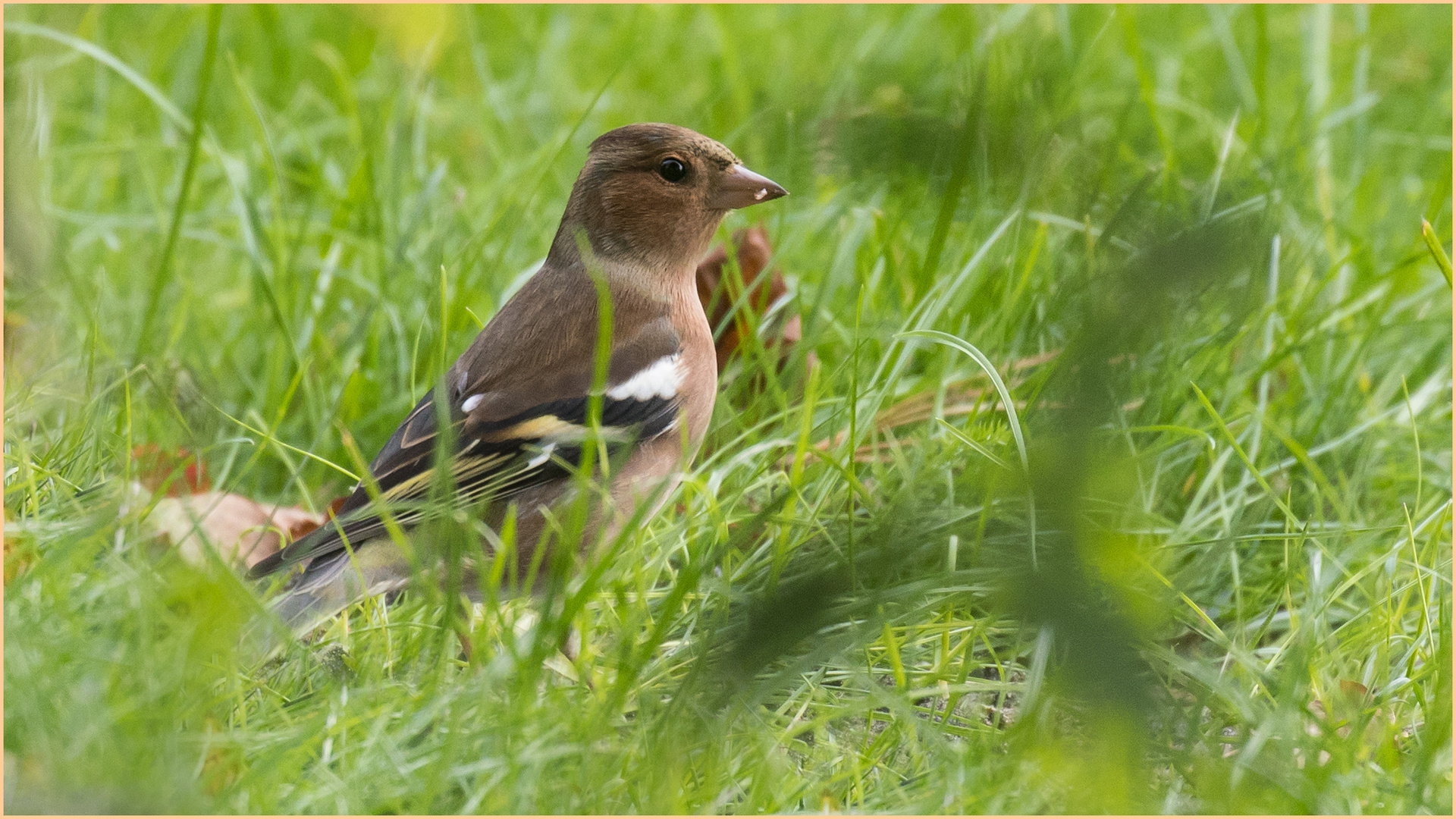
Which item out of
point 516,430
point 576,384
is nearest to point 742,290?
point 576,384

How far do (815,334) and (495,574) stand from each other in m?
1.50

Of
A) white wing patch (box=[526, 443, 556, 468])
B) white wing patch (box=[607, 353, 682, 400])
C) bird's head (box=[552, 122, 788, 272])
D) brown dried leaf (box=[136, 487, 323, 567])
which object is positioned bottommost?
brown dried leaf (box=[136, 487, 323, 567])

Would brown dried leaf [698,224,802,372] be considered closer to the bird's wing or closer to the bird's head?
the bird's head

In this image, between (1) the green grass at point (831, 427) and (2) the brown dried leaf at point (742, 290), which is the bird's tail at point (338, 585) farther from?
(2) the brown dried leaf at point (742, 290)

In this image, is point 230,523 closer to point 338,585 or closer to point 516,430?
point 338,585

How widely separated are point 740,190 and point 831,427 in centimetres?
63

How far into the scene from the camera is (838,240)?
12.9 ft

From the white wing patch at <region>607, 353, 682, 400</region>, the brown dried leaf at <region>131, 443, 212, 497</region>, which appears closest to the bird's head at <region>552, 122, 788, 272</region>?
the white wing patch at <region>607, 353, 682, 400</region>

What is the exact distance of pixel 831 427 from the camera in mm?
2869

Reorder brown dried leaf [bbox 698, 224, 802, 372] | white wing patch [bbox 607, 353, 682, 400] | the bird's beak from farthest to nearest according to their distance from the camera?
brown dried leaf [bbox 698, 224, 802, 372] → the bird's beak → white wing patch [bbox 607, 353, 682, 400]

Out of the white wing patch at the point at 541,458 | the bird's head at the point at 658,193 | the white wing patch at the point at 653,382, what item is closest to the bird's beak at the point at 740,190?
the bird's head at the point at 658,193

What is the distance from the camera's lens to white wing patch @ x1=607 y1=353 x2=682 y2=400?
109 inches

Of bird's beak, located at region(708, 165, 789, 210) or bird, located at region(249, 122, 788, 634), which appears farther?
bird's beak, located at region(708, 165, 789, 210)

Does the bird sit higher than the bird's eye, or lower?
lower
